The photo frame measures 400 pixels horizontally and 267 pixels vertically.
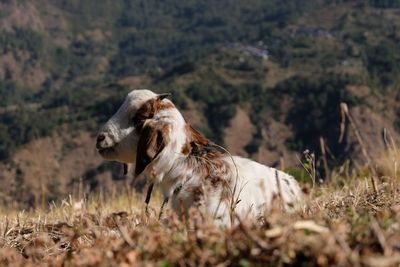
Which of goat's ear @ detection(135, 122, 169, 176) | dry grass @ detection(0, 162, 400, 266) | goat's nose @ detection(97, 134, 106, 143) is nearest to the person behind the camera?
dry grass @ detection(0, 162, 400, 266)

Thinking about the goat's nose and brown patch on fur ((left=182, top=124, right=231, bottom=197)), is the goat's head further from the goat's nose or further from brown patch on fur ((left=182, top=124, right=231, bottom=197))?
brown patch on fur ((left=182, top=124, right=231, bottom=197))

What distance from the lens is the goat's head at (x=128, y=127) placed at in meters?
5.29

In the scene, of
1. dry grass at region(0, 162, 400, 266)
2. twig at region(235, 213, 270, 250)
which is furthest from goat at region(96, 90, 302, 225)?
twig at region(235, 213, 270, 250)

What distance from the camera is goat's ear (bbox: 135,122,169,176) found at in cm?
504

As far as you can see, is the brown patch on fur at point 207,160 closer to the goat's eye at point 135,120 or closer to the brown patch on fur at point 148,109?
the brown patch on fur at point 148,109

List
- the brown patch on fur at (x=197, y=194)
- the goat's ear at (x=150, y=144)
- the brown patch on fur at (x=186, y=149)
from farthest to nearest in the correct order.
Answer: the brown patch on fur at (x=186, y=149) → the goat's ear at (x=150, y=144) → the brown patch on fur at (x=197, y=194)

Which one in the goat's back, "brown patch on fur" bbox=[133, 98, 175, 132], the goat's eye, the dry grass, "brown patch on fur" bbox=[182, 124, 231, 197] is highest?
the dry grass

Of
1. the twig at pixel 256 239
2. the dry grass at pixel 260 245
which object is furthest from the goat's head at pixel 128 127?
the twig at pixel 256 239

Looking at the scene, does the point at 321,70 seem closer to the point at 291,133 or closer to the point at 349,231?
the point at 291,133

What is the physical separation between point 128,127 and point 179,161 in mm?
546

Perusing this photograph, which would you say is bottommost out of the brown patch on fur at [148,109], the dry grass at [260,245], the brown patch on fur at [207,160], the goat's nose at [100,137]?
the brown patch on fur at [207,160]

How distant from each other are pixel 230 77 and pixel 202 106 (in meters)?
19.8

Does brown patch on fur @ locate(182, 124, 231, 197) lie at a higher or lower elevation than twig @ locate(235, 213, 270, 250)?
lower

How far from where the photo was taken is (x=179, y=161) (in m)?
5.09
